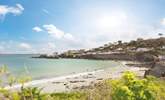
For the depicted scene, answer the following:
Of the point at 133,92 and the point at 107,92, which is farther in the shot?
the point at 107,92

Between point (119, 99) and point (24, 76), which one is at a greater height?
point (24, 76)

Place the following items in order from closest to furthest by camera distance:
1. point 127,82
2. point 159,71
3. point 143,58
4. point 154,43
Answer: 1. point 127,82
2. point 159,71
3. point 143,58
4. point 154,43

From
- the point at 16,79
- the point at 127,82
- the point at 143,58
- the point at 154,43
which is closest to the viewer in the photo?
the point at 16,79

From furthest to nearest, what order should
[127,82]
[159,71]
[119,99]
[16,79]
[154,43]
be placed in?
[154,43] < [159,71] < [127,82] < [119,99] < [16,79]

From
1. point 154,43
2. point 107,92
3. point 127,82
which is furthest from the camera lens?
point 154,43

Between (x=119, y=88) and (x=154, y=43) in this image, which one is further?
(x=154, y=43)

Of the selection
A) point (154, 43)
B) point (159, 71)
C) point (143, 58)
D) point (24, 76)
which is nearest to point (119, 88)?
point (24, 76)

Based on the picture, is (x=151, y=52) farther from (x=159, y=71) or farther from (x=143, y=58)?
(x=159, y=71)

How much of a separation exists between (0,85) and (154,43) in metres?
154

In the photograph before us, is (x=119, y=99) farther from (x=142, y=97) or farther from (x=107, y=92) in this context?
(x=107, y=92)

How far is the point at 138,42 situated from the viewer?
162875 mm

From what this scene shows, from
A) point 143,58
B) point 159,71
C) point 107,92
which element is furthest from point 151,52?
point 107,92

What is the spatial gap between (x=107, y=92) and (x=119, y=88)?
246 centimetres

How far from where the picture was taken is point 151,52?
124125mm
